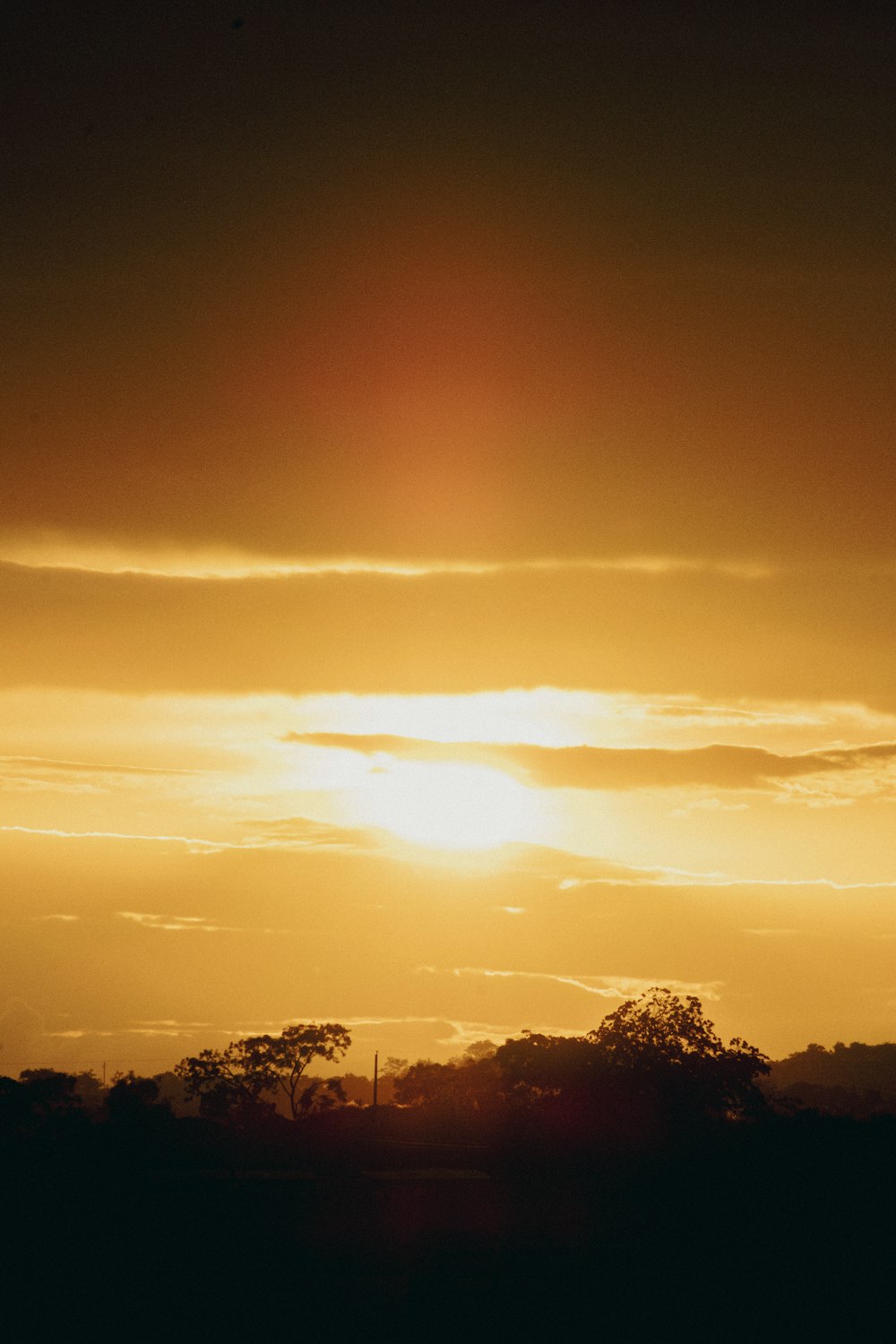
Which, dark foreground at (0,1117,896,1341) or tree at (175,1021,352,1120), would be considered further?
tree at (175,1021,352,1120)

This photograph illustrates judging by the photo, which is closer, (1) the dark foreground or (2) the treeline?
(1) the dark foreground

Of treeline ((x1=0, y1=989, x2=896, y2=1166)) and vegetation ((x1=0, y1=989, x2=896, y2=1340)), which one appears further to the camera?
treeline ((x1=0, y1=989, x2=896, y2=1166))

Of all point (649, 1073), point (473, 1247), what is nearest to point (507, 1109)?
point (649, 1073)

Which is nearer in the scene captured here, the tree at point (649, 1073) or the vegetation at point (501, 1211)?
the vegetation at point (501, 1211)

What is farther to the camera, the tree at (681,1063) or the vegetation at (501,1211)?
the tree at (681,1063)

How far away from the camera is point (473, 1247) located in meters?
58.5

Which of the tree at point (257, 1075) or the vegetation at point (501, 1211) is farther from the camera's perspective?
the tree at point (257, 1075)

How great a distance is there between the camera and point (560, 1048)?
103875mm

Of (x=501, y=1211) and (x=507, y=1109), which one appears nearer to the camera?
(x=501, y=1211)

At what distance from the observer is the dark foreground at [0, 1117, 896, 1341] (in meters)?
42.0

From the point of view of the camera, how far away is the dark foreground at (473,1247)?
42.0 metres

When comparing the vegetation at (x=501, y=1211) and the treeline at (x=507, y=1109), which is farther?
the treeline at (x=507, y=1109)

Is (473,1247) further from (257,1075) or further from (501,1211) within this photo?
(257,1075)

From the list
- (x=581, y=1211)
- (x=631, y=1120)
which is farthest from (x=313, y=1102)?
(x=581, y=1211)
